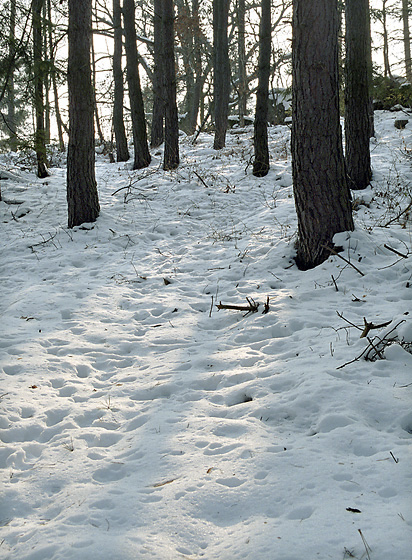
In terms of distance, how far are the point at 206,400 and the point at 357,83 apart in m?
7.87

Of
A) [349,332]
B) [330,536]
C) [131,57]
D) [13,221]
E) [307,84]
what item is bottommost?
[330,536]

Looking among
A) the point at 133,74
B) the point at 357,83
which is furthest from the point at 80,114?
the point at 133,74

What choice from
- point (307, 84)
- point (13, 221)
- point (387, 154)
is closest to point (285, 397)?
point (307, 84)

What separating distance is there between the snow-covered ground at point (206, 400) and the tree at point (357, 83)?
1894 millimetres

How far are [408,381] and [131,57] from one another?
12632 mm

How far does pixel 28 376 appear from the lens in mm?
3963

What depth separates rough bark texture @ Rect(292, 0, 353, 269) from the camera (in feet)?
18.0

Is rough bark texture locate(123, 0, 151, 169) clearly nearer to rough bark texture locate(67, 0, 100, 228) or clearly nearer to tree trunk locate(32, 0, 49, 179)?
tree trunk locate(32, 0, 49, 179)

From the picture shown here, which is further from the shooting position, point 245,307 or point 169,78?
point 169,78

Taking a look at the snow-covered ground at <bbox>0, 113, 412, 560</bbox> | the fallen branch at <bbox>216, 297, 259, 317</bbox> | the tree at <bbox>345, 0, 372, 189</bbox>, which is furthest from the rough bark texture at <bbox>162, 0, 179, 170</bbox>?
the fallen branch at <bbox>216, 297, 259, 317</bbox>

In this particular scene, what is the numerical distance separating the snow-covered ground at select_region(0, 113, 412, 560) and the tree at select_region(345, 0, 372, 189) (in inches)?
74.6

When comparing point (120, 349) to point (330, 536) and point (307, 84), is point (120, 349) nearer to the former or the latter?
point (330, 536)

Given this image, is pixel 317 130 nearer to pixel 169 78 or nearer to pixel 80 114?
pixel 80 114

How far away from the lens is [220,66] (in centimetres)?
1562
